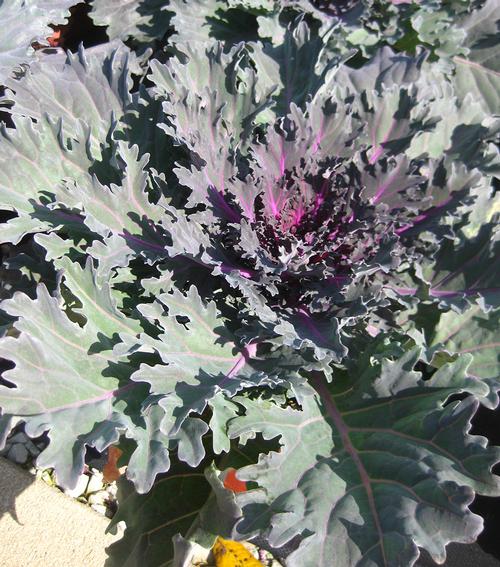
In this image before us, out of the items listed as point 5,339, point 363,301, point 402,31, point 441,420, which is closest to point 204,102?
point 363,301

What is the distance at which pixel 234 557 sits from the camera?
2096 millimetres

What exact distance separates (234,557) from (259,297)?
1104mm

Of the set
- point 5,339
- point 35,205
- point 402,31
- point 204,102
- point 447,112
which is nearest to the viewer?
point 5,339

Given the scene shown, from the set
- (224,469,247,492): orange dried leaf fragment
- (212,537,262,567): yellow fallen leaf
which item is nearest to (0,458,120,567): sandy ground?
(212,537,262,567): yellow fallen leaf

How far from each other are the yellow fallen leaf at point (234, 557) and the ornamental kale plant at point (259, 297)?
725mm

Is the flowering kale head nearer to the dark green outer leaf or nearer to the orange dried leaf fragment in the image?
the dark green outer leaf

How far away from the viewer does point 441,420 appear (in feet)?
3.80

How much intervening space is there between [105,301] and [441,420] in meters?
0.65

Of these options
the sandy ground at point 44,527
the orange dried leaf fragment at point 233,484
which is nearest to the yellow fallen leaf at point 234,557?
the sandy ground at point 44,527

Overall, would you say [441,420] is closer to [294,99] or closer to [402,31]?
[294,99]

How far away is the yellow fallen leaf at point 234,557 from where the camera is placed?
208 cm

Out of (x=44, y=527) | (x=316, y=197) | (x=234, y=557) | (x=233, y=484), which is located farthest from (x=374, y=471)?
(x=44, y=527)

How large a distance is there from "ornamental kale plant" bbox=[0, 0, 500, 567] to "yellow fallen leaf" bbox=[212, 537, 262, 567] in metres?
0.73

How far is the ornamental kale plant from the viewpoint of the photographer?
3.64 ft
